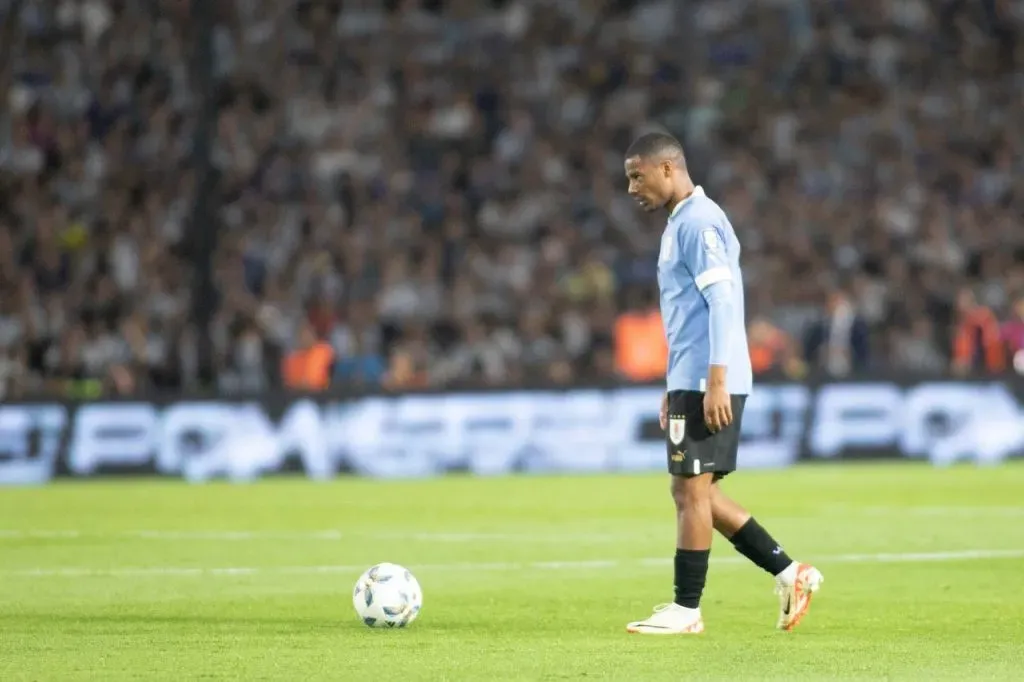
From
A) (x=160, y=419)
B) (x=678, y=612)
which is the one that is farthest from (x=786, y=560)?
(x=160, y=419)

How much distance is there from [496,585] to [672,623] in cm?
239

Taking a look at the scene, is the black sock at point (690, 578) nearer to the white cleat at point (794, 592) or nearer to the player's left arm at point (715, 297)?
the white cleat at point (794, 592)

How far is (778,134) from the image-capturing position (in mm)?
29297

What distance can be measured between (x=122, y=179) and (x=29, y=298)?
10.3 ft

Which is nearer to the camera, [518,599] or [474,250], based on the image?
[518,599]

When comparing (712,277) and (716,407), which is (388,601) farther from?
(712,277)

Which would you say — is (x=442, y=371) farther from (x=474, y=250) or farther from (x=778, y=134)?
(x=778, y=134)

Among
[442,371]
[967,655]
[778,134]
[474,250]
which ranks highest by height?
[778,134]

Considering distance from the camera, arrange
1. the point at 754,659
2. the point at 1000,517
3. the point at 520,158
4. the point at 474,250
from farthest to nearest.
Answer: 1. the point at 520,158
2. the point at 474,250
3. the point at 1000,517
4. the point at 754,659

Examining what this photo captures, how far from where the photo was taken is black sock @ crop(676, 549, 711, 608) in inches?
344

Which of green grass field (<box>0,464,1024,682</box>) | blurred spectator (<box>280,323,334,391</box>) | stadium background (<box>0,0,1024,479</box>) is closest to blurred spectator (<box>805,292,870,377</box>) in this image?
stadium background (<box>0,0,1024,479</box>)

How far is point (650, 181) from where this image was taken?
886cm

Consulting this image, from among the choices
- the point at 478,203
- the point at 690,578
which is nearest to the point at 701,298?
the point at 690,578

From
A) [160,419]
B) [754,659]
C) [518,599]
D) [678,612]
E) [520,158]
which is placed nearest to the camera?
[754,659]
